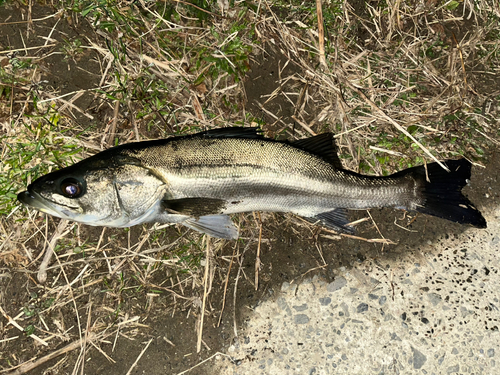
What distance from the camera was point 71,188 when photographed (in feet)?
10.7

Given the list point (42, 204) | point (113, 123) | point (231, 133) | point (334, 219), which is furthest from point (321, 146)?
point (42, 204)

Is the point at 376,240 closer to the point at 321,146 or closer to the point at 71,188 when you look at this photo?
the point at 321,146

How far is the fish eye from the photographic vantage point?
3.26 meters

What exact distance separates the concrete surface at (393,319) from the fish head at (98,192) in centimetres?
191

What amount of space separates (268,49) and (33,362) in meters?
4.60

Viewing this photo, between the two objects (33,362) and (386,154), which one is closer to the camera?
(33,362)

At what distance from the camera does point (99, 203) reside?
10.8 feet

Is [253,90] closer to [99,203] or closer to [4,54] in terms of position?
[99,203]

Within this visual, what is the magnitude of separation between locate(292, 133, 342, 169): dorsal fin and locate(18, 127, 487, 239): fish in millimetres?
11

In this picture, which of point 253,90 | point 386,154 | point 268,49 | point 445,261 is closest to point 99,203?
point 253,90

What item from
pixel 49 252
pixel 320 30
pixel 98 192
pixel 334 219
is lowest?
pixel 49 252

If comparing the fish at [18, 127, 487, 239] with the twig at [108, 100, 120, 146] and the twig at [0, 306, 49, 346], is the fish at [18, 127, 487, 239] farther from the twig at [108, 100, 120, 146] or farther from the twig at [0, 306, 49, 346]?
the twig at [0, 306, 49, 346]

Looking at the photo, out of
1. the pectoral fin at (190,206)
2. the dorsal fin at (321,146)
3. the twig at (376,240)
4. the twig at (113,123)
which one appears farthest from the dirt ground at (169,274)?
the pectoral fin at (190,206)

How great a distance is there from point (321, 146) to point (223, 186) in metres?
1.14
